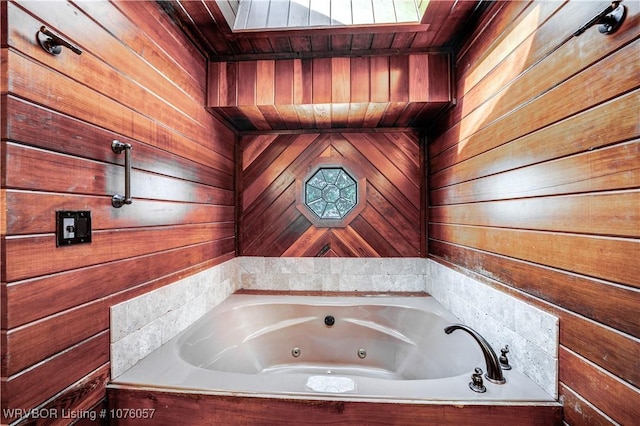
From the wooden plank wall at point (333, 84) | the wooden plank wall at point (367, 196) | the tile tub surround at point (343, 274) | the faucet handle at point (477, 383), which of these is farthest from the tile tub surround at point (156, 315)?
the faucet handle at point (477, 383)

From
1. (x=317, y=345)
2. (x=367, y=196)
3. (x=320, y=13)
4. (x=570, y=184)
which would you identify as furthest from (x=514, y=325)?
(x=320, y=13)

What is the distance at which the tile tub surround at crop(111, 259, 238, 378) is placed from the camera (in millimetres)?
1205

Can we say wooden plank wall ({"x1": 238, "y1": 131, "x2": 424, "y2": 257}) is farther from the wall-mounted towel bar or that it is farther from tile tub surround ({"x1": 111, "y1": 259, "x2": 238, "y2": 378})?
the wall-mounted towel bar

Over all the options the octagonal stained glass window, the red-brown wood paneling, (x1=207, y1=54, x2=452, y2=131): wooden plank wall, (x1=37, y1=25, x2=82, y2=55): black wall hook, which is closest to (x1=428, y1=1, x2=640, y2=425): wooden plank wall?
the red-brown wood paneling

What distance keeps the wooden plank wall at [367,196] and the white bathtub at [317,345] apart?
0.43 m

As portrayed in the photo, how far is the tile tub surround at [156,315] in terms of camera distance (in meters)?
1.21

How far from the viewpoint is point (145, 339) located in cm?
136

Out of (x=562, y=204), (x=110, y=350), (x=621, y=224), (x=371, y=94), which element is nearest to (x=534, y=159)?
(x=562, y=204)

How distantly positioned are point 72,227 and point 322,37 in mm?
1557

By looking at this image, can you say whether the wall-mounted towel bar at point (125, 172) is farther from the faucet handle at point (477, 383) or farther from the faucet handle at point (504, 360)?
the faucet handle at point (504, 360)

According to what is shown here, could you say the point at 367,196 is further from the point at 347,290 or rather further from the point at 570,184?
the point at 570,184

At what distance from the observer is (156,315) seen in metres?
1.44

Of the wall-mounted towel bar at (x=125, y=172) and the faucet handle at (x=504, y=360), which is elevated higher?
the wall-mounted towel bar at (x=125, y=172)

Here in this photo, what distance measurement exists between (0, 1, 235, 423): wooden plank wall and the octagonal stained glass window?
3.54ft
